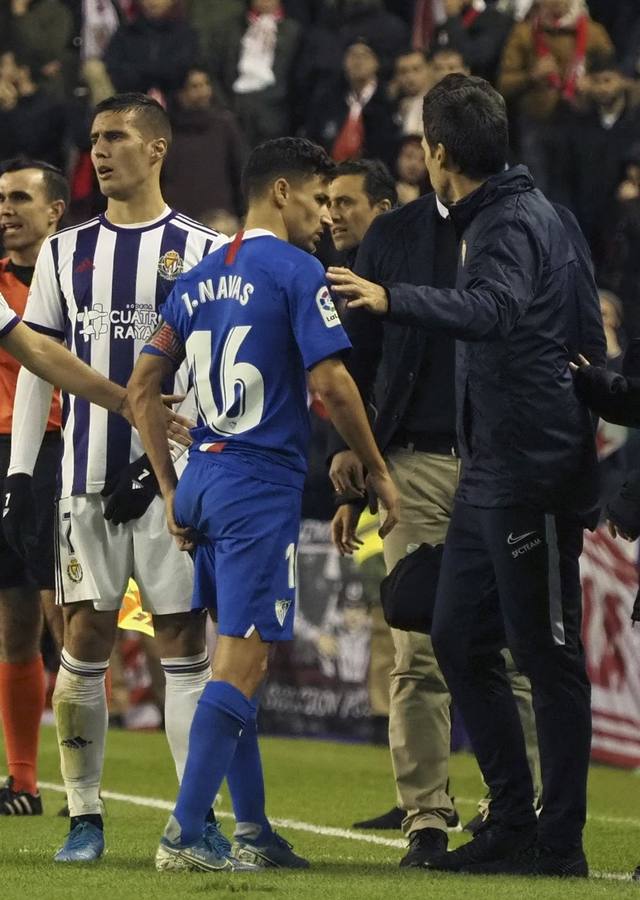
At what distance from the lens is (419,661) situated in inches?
228

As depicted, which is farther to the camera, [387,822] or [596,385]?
[387,822]

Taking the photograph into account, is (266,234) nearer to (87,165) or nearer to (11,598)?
(11,598)

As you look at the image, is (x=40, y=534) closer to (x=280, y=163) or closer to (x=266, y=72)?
(x=280, y=163)

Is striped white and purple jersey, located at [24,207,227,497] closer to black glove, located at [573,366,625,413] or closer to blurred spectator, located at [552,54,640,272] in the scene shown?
black glove, located at [573,366,625,413]

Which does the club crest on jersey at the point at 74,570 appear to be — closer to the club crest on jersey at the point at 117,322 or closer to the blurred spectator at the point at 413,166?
the club crest on jersey at the point at 117,322

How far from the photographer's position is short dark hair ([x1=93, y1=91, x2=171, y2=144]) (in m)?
5.43

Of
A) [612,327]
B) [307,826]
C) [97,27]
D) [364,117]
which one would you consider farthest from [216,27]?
[307,826]

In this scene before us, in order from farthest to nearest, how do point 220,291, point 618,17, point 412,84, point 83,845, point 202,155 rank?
point 618,17
point 202,155
point 412,84
point 83,845
point 220,291

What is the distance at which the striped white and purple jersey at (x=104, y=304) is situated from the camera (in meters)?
5.28

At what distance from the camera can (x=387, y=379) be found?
5.79m

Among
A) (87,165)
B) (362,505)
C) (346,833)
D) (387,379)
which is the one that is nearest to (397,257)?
(387,379)

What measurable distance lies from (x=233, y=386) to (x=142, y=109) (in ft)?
3.82

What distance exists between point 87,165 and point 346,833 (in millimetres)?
8144

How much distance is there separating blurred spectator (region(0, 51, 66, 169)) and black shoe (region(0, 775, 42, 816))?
302 inches
